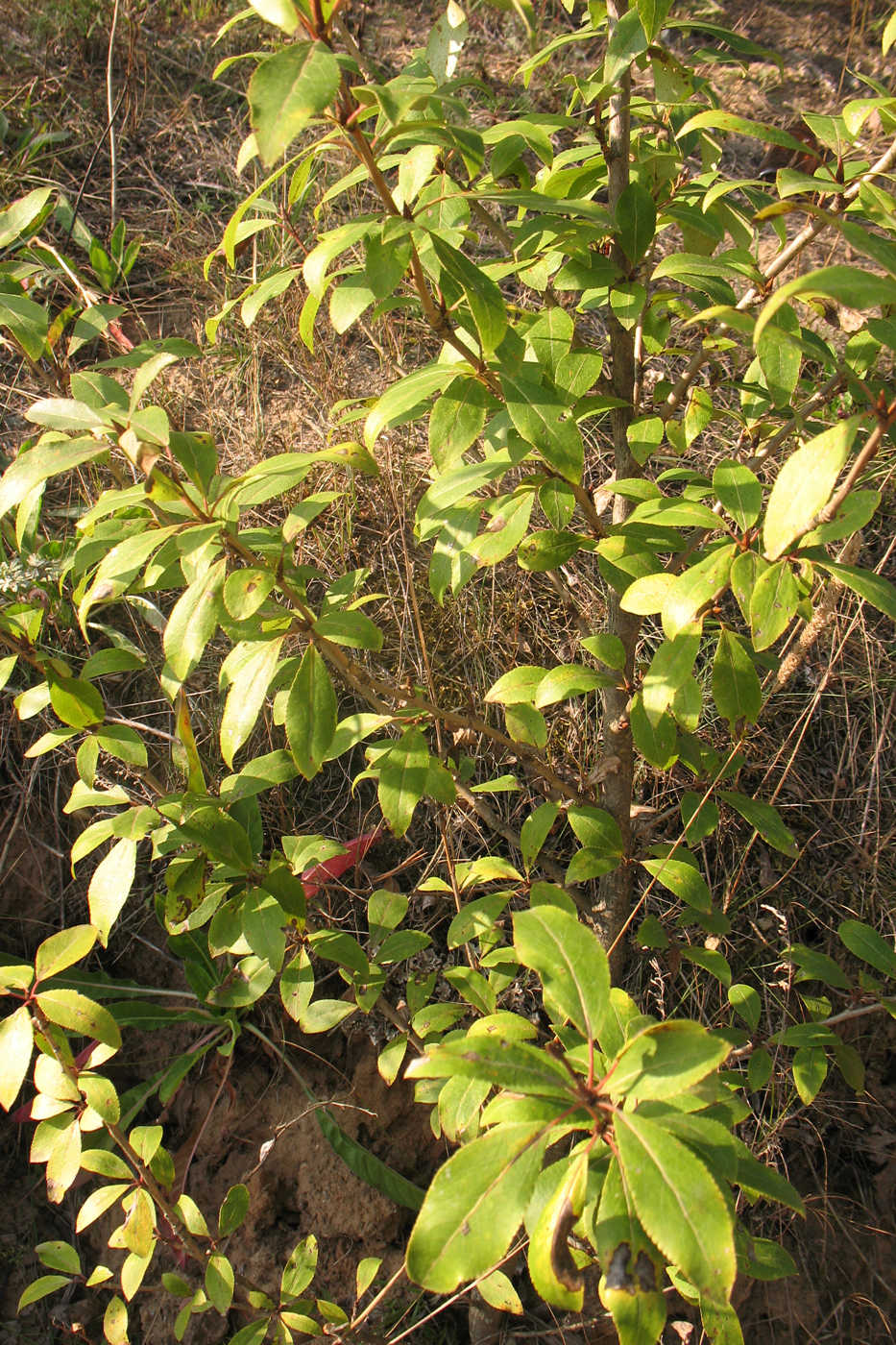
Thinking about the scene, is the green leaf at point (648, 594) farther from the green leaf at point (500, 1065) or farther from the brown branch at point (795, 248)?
the green leaf at point (500, 1065)

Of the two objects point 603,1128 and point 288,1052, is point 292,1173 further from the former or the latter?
point 603,1128

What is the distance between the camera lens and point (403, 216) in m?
1.07

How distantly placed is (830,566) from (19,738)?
1914 millimetres

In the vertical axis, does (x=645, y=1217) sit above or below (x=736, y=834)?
above

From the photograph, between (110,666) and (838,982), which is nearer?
(110,666)

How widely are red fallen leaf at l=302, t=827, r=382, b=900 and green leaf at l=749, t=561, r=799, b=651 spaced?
0.92 metres

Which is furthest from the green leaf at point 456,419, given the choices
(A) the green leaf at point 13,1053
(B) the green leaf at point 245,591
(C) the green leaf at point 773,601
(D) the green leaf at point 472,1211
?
(A) the green leaf at point 13,1053

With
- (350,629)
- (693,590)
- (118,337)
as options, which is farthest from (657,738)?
(118,337)

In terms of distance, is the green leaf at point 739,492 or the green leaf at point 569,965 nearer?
the green leaf at point 569,965

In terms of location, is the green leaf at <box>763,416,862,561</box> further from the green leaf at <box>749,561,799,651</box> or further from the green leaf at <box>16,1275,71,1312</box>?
the green leaf at <box>16,1275,71,1312</box>

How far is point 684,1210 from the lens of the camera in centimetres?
74

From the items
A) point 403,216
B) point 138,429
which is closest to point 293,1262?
point 138,429

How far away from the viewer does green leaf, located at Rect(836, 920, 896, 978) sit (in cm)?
146

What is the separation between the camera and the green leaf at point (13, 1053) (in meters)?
1.19
